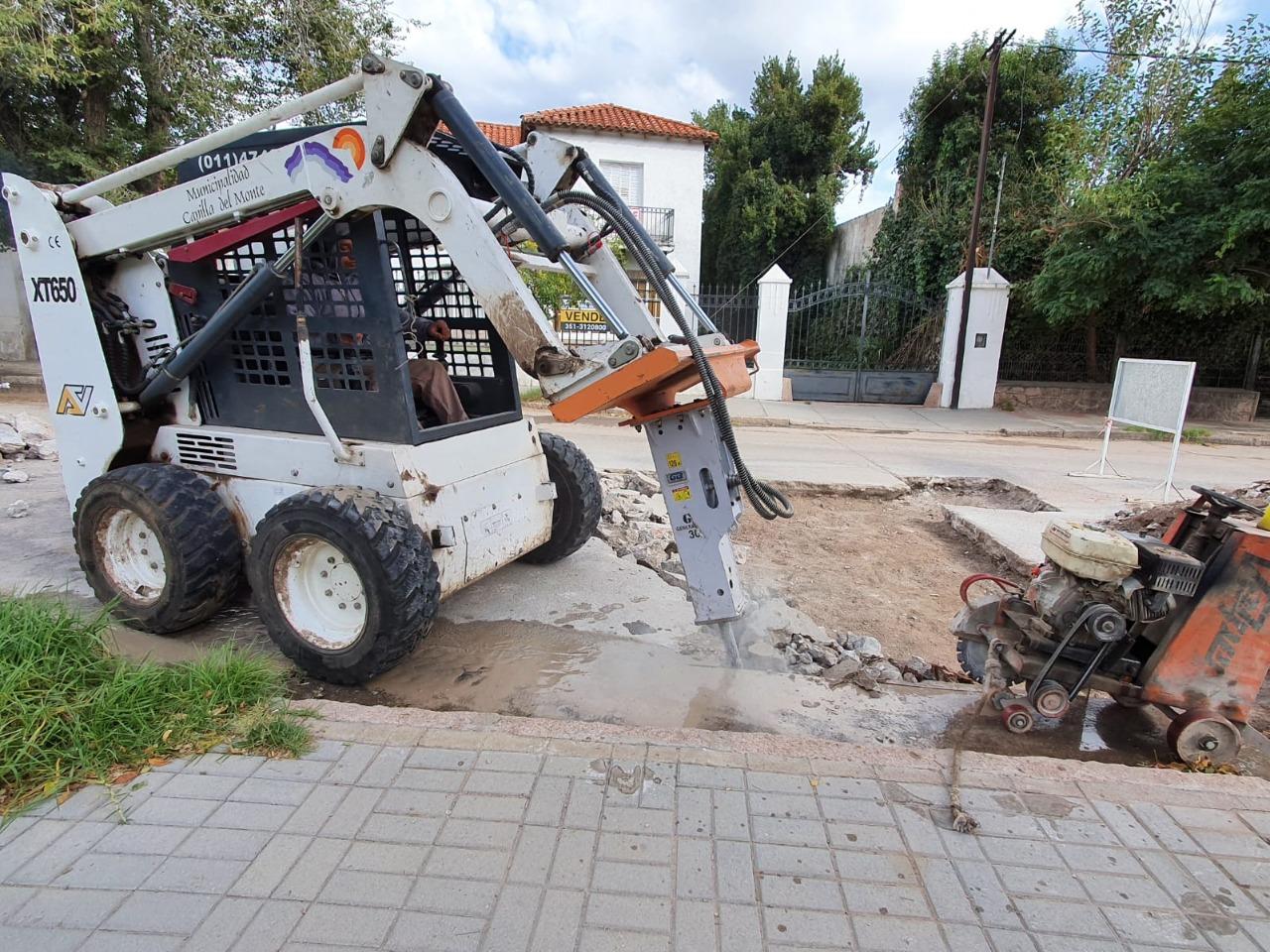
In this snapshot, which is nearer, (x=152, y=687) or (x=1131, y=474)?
(x=152, y=687)

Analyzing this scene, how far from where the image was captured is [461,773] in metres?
2.41

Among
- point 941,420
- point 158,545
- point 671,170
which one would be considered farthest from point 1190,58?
point 158,545

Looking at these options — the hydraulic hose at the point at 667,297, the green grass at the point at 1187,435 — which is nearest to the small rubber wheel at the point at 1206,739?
the hydraulic hose at the point at 667,297

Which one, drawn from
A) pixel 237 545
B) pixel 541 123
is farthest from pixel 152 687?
pixel 541 123

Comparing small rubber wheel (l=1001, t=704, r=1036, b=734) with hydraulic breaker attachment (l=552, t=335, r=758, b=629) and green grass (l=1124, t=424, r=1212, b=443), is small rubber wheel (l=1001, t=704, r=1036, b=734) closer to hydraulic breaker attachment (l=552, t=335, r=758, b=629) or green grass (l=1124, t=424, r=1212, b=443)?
hydraulic breaker attachment (l=552, t=335, r=758, b=629)

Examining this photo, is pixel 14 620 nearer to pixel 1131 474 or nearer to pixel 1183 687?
pixel 1183 687

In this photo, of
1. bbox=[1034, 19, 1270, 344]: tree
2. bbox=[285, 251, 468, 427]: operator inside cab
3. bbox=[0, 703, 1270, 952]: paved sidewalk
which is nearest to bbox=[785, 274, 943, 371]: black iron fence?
bbox=[1034, 19, 1270, 344]: tree

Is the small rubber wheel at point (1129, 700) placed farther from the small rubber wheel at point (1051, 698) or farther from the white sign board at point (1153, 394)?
the white sign board at point (1153, 394)

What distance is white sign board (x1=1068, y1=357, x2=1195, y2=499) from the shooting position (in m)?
7.27

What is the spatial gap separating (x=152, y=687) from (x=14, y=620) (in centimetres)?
78

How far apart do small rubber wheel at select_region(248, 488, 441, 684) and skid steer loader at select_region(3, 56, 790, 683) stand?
0.01 m

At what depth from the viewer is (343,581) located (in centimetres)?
329

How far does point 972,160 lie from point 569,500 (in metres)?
16.6

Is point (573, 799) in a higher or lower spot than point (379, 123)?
lower
